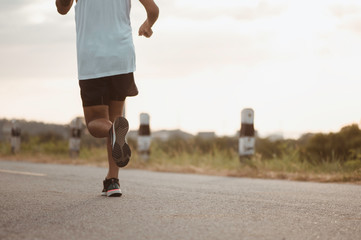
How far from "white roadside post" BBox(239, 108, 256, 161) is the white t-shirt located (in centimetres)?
398

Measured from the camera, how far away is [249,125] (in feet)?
25.6

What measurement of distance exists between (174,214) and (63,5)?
2.01 m

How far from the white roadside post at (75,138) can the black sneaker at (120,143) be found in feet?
25.7

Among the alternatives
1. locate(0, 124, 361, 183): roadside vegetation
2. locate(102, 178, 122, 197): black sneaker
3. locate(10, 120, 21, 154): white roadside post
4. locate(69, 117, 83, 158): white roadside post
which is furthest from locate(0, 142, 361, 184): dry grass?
locate(102, 178, 122, 197): black sneaker

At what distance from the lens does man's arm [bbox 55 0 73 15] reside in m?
4.11

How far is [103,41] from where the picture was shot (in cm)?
397

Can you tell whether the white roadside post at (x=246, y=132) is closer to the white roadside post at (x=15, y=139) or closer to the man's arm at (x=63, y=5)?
the man's arm at (x=63, y=5)

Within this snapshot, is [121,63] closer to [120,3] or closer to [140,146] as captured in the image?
[120,3]

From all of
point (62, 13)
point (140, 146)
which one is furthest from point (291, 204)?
point (140, 146)

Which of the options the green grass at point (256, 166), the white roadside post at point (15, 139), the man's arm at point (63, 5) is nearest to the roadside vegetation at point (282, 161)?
the green grass at point (256, 166)

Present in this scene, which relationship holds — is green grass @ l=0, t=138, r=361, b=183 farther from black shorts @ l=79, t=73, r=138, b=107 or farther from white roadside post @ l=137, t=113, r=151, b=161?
black shorts @ l=79, t=73, r=138, b=107

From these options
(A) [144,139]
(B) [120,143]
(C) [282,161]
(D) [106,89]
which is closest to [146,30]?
(D) [106,89]

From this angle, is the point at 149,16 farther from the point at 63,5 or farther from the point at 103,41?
the point at 63,5

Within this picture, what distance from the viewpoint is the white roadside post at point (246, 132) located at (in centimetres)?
779
